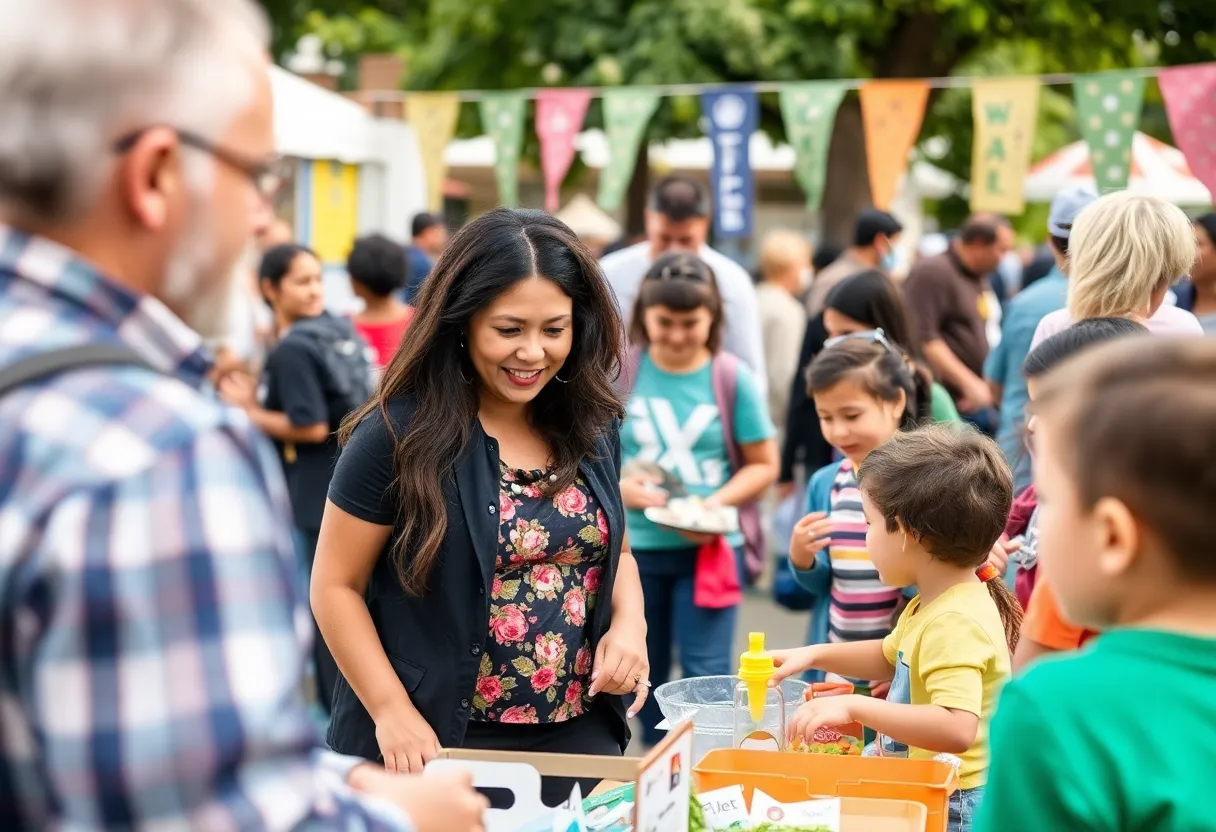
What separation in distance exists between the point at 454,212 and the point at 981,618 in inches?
1009

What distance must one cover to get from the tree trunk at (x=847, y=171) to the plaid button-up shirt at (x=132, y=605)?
1311cm

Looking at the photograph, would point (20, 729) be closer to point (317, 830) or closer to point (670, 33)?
point (317, 830)

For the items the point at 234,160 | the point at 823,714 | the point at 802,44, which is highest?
the point at 802,44

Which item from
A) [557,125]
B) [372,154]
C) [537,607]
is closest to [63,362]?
[537,607]

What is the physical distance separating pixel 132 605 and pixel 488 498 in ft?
5.18

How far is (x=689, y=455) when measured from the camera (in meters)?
4.72

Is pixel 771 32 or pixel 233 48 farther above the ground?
pixel 771 32

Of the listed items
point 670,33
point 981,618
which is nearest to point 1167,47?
Result: point 670,33

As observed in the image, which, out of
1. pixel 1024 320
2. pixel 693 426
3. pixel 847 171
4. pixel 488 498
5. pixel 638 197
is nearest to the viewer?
pixel 488 498

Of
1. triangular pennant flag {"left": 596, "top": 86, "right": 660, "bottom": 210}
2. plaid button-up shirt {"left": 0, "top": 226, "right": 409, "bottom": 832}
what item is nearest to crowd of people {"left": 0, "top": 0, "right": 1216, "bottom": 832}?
plaid button-up shirt {"left": 0, "top": 226, "right": 409, "bottom": 832}

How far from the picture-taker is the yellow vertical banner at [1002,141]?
33.8 ft

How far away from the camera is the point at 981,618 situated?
256 centimetres

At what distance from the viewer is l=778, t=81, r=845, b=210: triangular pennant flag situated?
423 inches

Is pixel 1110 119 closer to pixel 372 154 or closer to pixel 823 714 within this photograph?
pixel 372 154
